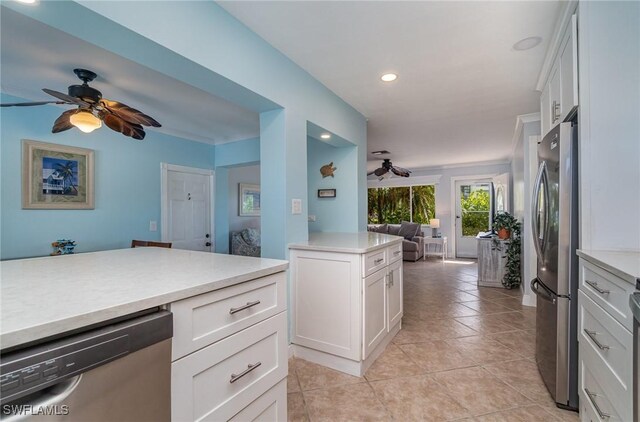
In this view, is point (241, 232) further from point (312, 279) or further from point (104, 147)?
point (312, 279)

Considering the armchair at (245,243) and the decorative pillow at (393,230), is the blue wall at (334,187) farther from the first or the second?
the decorative pillow at (393,230)

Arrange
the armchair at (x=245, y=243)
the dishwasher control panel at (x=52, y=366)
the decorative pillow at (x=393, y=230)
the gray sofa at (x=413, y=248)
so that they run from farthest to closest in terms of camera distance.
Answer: the decorative pillow at (x=393, y=230), the gray sofa at (x=413, y=248), the armchair at (x=245, y=243), the dishwasher control panel at (x=52, y=366)

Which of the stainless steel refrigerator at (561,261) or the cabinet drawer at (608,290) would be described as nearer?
the cabinet drawer at (608,290)

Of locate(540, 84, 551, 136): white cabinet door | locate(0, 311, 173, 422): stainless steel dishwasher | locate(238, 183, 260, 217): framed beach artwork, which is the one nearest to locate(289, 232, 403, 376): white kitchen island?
locate(0, 311, 173, 422): stainless steel dishwasher

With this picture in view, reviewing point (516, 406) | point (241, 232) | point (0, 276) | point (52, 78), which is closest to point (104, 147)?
point (52, 78)

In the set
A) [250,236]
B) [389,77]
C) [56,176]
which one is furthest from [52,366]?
[250,236]

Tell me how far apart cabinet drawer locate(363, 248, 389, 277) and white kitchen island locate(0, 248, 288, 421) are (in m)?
0.91

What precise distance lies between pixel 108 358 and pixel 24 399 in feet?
0.49

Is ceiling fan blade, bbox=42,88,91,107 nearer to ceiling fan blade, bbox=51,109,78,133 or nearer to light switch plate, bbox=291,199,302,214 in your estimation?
ceiling fan blade, bbox=51,109,78,133

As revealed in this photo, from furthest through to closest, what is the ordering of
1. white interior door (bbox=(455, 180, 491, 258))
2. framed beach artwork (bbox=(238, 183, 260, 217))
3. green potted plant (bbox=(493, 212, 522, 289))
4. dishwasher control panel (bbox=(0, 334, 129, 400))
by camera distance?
white interior door (bbox=(455, 180, 491, 258))
framed beach artwork (bbox=(238, 183, 260, 217))
green potted plant (bbox=(493, 212, 522, 289))
dishwasher control panel (bbox=(0, 334, 129, 400))

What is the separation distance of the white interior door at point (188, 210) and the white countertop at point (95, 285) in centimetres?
264

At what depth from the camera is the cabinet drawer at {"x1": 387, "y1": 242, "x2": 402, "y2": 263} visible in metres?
2.53

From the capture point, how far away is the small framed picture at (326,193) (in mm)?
3563

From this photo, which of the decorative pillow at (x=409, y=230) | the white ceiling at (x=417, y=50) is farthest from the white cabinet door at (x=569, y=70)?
the decorative pillow at (x=409, y=230)
